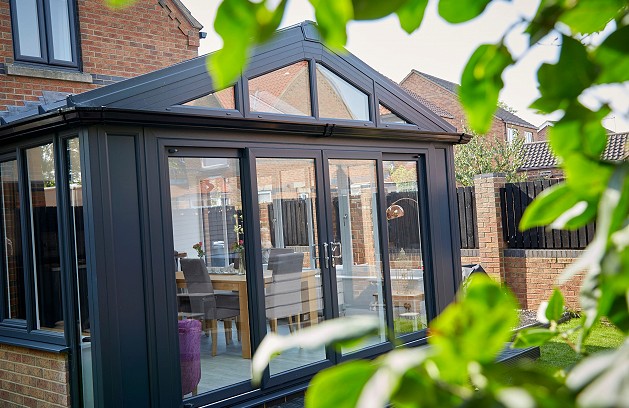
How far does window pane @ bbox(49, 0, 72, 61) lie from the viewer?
8078mm

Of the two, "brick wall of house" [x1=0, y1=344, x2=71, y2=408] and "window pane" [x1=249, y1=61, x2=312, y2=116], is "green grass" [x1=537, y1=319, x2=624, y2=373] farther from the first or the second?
"brick wall of house" [x1=0, y1=344, x2=71, y2=408]

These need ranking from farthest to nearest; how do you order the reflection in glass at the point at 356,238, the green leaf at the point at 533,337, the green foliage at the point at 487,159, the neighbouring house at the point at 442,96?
the neighbouring house at the point at 442,96, the green foliage at the point at 487,159, the reflection in glass at the point at 356,238, the green leaf at the point at 533,337

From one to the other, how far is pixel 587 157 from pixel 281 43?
629 centimetres

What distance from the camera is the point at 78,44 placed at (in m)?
8.41

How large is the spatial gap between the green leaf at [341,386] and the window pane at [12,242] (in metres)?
6.31

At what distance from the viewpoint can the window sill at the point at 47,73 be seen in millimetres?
7623

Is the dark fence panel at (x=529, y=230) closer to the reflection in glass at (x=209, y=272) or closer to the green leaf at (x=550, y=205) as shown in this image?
the reflection in glass at (x=209, y=272)

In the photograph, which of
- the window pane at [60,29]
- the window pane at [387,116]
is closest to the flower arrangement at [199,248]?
the window pane at [387,116]

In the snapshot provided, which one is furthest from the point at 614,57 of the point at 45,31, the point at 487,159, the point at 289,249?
the point at 487,159

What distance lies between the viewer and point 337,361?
673 centimetres

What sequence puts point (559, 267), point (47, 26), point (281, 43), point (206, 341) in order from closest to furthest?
point (206, 341), point (281, 43), point (47, 26), point (559, 267)

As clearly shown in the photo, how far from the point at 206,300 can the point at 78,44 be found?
13.2 ft

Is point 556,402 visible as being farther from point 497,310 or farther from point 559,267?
point 559,267

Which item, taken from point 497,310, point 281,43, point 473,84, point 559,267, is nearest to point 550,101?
point 473,84
